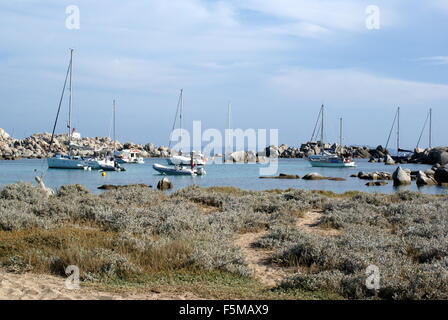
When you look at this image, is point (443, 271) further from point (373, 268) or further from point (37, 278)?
point (37, 278)

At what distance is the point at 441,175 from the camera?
62406 millimetres

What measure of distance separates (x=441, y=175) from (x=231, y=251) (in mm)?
57983

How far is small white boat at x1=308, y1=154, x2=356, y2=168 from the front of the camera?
10084cm

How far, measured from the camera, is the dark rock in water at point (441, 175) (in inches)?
2435

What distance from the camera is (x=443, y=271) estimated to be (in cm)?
900

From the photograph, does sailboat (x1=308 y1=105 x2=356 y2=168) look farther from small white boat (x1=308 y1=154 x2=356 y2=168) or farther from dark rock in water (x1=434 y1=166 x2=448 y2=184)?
dark rock in water (x1=434 y1=166 x2=448 y2=184)

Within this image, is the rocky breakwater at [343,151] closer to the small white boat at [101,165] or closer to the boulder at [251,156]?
the boulder at [251,156]

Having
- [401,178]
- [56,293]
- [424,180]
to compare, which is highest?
[56,293]

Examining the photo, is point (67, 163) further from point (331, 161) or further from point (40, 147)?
point (40, 147)

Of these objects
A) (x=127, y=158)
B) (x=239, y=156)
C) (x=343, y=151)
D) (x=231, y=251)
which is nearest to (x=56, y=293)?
(x=231, y=251)

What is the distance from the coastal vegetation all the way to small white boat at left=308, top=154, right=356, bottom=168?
83464mm

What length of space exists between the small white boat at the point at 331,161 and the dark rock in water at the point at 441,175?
122 feet
